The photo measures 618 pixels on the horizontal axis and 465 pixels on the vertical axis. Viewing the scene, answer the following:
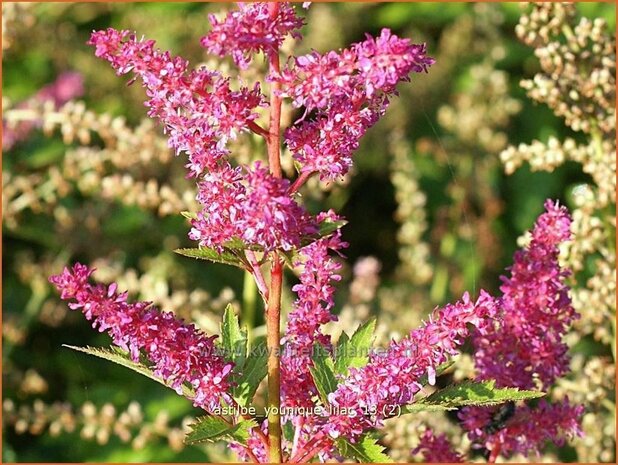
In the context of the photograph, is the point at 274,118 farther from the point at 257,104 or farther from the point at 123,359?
the point at 123,359

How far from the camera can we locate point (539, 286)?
1426 millimetres

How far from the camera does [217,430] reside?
123cm

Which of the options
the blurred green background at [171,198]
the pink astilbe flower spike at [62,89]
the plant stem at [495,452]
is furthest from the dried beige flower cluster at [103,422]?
the pink astilbe flower spike at [62,89]

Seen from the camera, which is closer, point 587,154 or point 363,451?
point 363,451

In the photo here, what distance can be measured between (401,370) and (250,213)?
274mm

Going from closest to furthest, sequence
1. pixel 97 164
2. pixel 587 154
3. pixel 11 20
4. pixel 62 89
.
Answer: pixel 587 154
pixel 97 164
pixel 11 20
pixel 62 89

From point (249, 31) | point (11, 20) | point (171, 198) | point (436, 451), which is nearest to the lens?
point (249, 31)

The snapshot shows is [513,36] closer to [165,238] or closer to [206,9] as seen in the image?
[206,9]

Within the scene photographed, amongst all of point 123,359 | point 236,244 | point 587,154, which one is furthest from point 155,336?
point 587,154

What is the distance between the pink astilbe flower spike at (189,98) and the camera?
1.18 meters

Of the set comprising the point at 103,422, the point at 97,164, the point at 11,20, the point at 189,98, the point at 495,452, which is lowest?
the point at 495,452

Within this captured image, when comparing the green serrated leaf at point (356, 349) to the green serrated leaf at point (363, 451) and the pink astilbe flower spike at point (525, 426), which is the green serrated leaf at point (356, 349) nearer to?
the green serrated leaf at point (363, 451)

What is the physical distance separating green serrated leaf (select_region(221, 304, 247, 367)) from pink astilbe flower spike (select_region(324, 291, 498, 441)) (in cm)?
15

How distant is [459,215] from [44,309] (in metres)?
1.34
